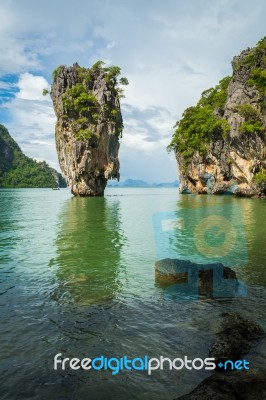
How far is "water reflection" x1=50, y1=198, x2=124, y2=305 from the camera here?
955cm

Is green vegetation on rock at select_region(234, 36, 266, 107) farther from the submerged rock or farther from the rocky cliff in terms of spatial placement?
the submerged rock

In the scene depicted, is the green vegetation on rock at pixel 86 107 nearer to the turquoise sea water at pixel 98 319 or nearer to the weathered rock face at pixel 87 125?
the weathered rock face at pixel 87 125

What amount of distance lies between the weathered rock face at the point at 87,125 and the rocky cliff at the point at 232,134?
17.0 m

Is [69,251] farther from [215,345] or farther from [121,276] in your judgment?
[215,345]

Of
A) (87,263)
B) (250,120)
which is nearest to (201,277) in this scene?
(87,263)

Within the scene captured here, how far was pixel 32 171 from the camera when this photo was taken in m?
177

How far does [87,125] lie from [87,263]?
5028 cm

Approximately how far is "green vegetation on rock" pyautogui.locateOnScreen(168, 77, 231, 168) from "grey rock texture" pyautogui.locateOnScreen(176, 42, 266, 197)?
218 cm

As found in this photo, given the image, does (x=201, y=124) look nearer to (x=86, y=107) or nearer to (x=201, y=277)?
(x=86, y=107)

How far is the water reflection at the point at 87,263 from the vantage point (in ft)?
31.3

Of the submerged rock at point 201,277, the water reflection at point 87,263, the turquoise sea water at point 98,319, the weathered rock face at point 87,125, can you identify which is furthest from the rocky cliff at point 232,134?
the submerged rock at point 201,277

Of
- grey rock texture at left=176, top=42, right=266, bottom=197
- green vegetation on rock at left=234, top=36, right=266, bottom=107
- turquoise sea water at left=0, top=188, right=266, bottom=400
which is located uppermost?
green vegetation on rock at left=234, top=36, right=266, bottom=107

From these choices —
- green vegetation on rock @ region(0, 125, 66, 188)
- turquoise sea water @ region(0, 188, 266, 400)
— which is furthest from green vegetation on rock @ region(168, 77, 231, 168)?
green vegetation on rock @ region(0, 125, 66, 188)

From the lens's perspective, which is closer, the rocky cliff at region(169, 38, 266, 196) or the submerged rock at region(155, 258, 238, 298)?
the submerged rock at region(155, 258, 238, 298)
